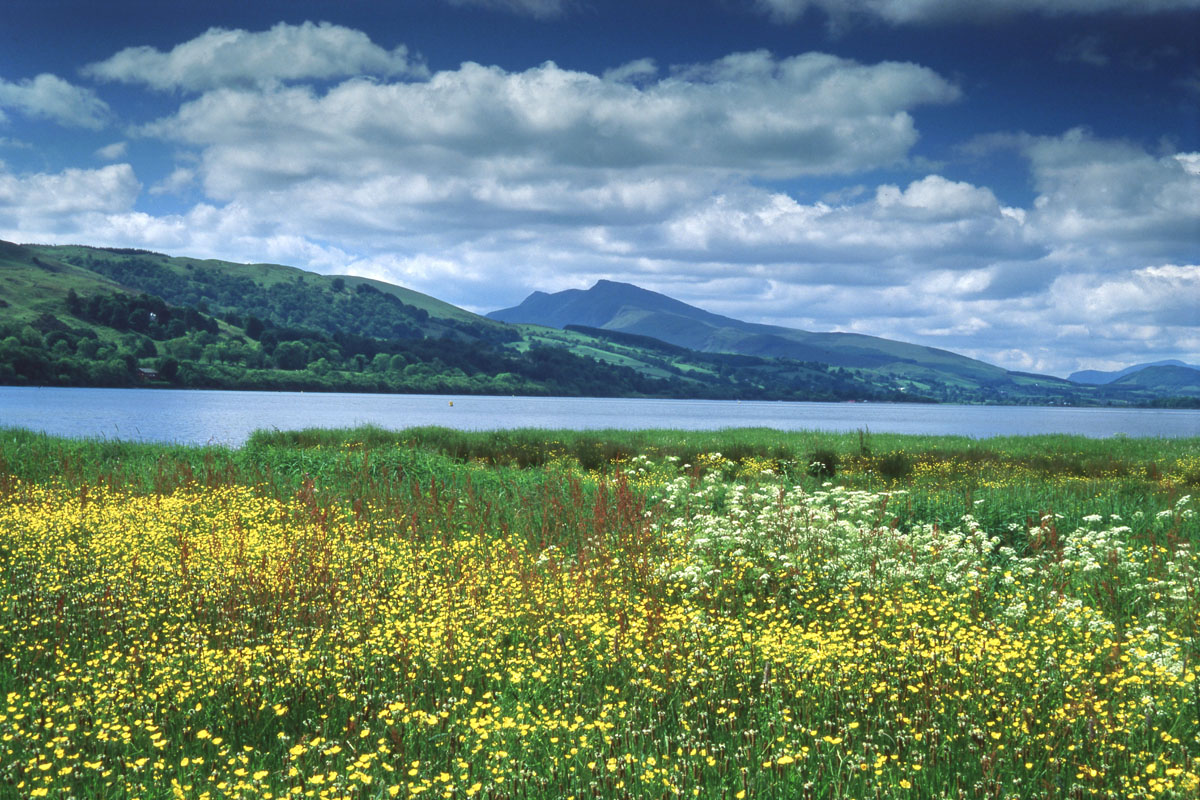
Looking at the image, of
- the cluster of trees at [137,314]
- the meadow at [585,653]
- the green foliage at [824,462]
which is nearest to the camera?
the meadow at [585,653]

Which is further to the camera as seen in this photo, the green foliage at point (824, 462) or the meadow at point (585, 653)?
the green foliage at point (824, 462)

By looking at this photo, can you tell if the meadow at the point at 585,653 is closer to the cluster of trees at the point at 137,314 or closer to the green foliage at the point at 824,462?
the green foliage at the point at 824,462

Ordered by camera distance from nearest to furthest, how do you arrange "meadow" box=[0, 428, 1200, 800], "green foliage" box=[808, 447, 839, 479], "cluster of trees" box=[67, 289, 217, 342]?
1. "meadow" box=[0, 428, 1200, 800]
2. "green foliage" box=[808, 447, 839, 479]
3. "cluster of trees" box=[67, 289, 217, 342]

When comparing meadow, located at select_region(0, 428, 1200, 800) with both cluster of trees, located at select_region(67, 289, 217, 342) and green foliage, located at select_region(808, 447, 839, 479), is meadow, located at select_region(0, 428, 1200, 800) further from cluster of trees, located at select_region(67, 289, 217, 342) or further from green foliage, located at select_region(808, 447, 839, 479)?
cluster of trees, located at select_region(67, 289, 217, 342)

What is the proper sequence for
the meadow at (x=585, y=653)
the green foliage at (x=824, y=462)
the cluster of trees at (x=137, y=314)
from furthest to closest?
the cluster of trees at (x=137, y=314) → the green foliage at (x=824, y=462) → the meadow at (x=585, y=653)

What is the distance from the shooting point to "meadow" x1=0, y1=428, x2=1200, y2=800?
15.9ft

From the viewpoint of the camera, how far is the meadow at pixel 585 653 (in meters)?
4.84

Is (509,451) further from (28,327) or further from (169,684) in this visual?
(28,327)

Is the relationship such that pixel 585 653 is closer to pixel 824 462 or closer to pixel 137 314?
pixel 824 462

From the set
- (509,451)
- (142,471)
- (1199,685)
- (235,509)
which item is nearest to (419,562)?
(235,509)

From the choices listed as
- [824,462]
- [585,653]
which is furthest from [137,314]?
[585,653]

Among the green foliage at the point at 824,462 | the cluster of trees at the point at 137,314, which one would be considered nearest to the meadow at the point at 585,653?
the green foliage at the point at 824,462

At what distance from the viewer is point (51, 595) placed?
8625 mm

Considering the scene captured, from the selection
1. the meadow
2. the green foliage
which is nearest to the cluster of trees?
the green foliage
